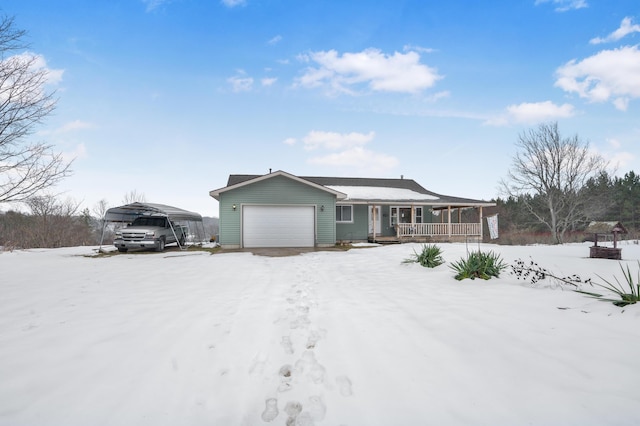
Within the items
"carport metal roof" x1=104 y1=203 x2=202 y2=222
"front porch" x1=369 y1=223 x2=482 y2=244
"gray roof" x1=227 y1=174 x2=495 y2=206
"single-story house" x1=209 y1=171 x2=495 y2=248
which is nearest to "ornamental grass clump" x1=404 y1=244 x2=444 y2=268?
"single-story house" x1=209 y1=171 x2=495 y2=248

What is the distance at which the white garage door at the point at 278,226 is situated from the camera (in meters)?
14.3

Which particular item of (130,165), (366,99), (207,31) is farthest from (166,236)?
(366,99)

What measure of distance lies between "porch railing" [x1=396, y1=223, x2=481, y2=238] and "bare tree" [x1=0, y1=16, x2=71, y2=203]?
18026mm

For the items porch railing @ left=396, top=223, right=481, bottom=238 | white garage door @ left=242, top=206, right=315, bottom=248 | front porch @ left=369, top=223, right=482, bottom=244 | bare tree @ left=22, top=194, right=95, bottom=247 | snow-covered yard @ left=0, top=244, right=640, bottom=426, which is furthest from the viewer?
porch railing @ left=396, top=223, right=481, bottom=238

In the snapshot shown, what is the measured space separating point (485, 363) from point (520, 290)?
3.06 m

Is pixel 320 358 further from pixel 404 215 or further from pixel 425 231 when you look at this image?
pixel 404 215

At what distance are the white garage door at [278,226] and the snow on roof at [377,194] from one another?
11.6 feet

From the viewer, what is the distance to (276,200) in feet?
47.3

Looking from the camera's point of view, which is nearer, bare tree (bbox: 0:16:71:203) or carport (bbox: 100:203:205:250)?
bare tree (bbox: 0:16:71:203)

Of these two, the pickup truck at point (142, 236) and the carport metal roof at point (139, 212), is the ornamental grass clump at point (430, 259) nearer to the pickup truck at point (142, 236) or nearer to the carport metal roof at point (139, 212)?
the pickup truck at point (142, 236)

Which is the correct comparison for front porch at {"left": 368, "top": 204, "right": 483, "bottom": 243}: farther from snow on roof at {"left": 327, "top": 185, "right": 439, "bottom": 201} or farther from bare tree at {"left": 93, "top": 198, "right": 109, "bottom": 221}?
bare tree at {"left": 93, "top": 198, "right": 109, "bottom": 221}

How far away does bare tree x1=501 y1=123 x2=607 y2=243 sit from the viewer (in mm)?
22188

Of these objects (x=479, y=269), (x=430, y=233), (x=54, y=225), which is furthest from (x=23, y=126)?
(x=430, y=233)

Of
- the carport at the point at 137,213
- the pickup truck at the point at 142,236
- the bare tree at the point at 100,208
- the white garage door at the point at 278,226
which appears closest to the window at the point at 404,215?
the white garage door at the point at 278,226
